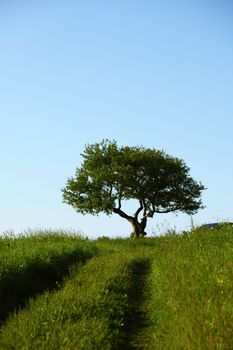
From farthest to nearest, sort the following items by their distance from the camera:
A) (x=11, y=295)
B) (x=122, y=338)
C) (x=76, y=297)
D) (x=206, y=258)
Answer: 1. (x=206, y=258)
2. (x=11, y=295)
3. (x=76, y=297)
4. (x=122, y=338)

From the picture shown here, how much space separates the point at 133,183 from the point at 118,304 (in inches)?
1527

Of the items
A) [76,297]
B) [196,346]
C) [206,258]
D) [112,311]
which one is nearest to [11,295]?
[76,297]

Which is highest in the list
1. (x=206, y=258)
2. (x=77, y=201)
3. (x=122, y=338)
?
(x=77, y=201)

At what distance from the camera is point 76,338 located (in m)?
8.11

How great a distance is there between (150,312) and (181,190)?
41.5 metres

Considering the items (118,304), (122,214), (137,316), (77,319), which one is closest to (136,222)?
(122,214)

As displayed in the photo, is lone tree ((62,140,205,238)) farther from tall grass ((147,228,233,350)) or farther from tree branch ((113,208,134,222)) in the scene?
tall grass ((147,228,233,350))

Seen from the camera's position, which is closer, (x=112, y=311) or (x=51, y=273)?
(x=112, y=311)

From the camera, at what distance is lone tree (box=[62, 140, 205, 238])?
4972 cm

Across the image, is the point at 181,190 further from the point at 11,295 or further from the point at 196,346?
the point at 196,346

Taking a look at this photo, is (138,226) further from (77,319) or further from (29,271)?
(77,319)

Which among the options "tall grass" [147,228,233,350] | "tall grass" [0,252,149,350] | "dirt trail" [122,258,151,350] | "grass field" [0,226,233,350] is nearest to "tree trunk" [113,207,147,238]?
"grass field" [0,226,233,350]

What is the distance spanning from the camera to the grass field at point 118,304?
7819mm

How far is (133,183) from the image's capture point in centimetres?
4969
